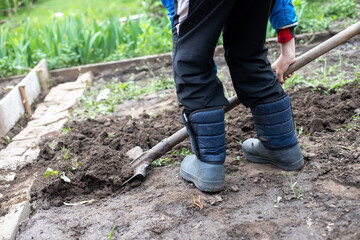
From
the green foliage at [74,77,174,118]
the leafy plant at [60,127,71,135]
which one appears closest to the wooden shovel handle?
the leafy plant at [60,127,71,135]

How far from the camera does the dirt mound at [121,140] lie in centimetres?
227

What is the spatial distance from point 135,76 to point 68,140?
1972 mm

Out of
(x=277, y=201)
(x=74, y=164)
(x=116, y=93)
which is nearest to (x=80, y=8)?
(x=116, y=93)

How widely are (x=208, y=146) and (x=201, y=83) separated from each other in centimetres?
33

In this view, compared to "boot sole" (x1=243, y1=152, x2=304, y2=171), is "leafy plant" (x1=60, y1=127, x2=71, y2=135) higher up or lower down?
lower down

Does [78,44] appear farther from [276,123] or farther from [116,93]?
[276,123]

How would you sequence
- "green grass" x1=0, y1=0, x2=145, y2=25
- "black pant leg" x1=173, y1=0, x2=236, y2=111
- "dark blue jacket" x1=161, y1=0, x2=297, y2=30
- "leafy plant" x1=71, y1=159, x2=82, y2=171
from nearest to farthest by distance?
"black pant leg" x1=173, y1=0, x2=236, y2=111 < "dark blue jacket" x1=161, y1=0, x2=297, y2=30 < "leafy plant" x1=71, y1=159, x2=82, y2=171 < "green grass" x1=0, y1=0, x2=145, y2=25

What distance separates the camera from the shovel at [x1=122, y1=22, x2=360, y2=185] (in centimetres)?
224

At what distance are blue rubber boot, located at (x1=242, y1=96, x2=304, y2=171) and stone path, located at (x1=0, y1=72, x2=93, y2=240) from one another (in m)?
1.33

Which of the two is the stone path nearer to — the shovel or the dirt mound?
the dirt mound

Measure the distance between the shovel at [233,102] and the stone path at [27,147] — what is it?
1.99 feet

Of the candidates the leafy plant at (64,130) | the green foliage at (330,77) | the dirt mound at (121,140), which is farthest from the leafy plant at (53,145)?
the green foliage at (330,77)

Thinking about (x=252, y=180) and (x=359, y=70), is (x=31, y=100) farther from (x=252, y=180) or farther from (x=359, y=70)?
(x=359, y=70)

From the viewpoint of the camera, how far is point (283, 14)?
6.58 feet
